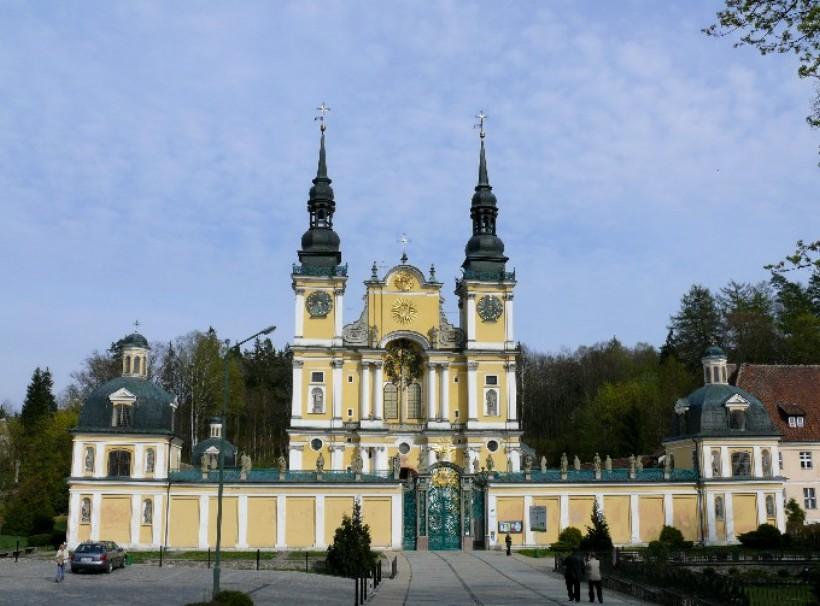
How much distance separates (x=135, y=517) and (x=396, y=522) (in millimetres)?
13172

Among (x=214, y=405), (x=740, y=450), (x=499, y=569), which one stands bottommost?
(x=499, y=569)

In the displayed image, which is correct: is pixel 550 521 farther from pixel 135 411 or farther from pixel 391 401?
pixel 135 411

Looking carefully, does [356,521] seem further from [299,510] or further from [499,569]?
[299,510]

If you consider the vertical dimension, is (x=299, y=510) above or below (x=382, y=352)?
below

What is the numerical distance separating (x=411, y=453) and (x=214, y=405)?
90.5 ft

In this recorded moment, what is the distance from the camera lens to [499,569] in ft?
129

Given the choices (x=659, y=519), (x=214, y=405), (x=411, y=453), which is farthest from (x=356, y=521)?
(x=214, y=405)

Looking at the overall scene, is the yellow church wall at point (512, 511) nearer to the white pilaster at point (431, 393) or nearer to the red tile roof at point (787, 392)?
the white pilaster at point (431, 393)

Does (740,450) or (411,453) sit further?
(411,453)

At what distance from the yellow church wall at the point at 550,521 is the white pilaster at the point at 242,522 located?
15.0 m

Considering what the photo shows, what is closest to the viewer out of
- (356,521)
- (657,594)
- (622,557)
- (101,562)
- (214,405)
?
(657,594)

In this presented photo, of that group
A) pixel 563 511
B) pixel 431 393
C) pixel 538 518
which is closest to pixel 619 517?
pixel 563 511

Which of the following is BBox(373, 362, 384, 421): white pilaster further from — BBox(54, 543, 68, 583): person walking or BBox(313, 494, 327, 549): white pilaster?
BBox(54, 543, 68, 583): person walking

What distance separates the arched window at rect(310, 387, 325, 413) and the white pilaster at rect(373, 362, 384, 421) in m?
3.59
